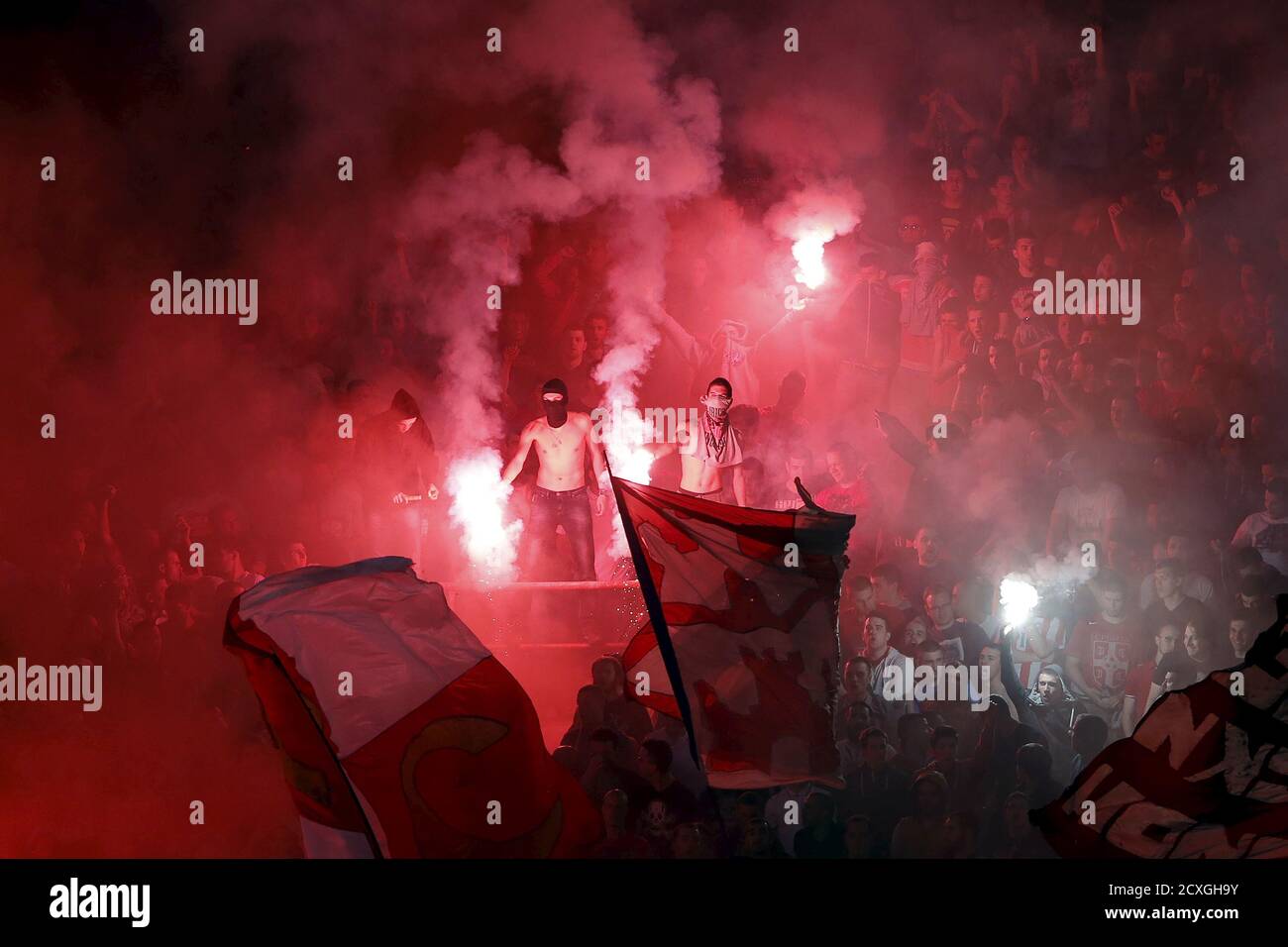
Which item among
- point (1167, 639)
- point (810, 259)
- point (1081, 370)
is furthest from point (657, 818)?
point (1081, 370)

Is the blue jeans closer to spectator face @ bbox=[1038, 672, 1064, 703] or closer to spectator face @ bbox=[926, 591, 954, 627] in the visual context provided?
spectator face @ bbox=[926, 591, 954, 627]

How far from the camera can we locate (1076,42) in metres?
10.9

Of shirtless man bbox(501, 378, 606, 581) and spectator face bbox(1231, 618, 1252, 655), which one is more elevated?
shirtless man bbox(501, 378, 606, 581)

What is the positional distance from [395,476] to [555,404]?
1.41 meters

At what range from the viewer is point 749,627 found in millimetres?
8055

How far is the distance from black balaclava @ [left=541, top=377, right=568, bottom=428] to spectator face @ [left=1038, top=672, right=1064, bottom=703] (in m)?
4.25

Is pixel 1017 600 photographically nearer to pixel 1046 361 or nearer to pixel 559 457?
pixel 1046 361

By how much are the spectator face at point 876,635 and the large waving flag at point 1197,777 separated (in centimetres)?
251

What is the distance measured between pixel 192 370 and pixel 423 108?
2834mm

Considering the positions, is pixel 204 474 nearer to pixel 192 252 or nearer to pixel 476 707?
pixel 192 252

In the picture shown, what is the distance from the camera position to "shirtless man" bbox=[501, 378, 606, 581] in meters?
11.0

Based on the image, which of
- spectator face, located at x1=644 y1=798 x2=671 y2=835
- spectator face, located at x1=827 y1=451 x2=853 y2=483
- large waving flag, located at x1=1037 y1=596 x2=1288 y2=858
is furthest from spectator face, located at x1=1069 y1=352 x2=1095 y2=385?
spectator face, located at x1=644 y1=798 x2=671 y2=835

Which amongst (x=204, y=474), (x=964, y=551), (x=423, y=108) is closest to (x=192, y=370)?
(x=204, y=474)

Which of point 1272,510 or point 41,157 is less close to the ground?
point 41,157
